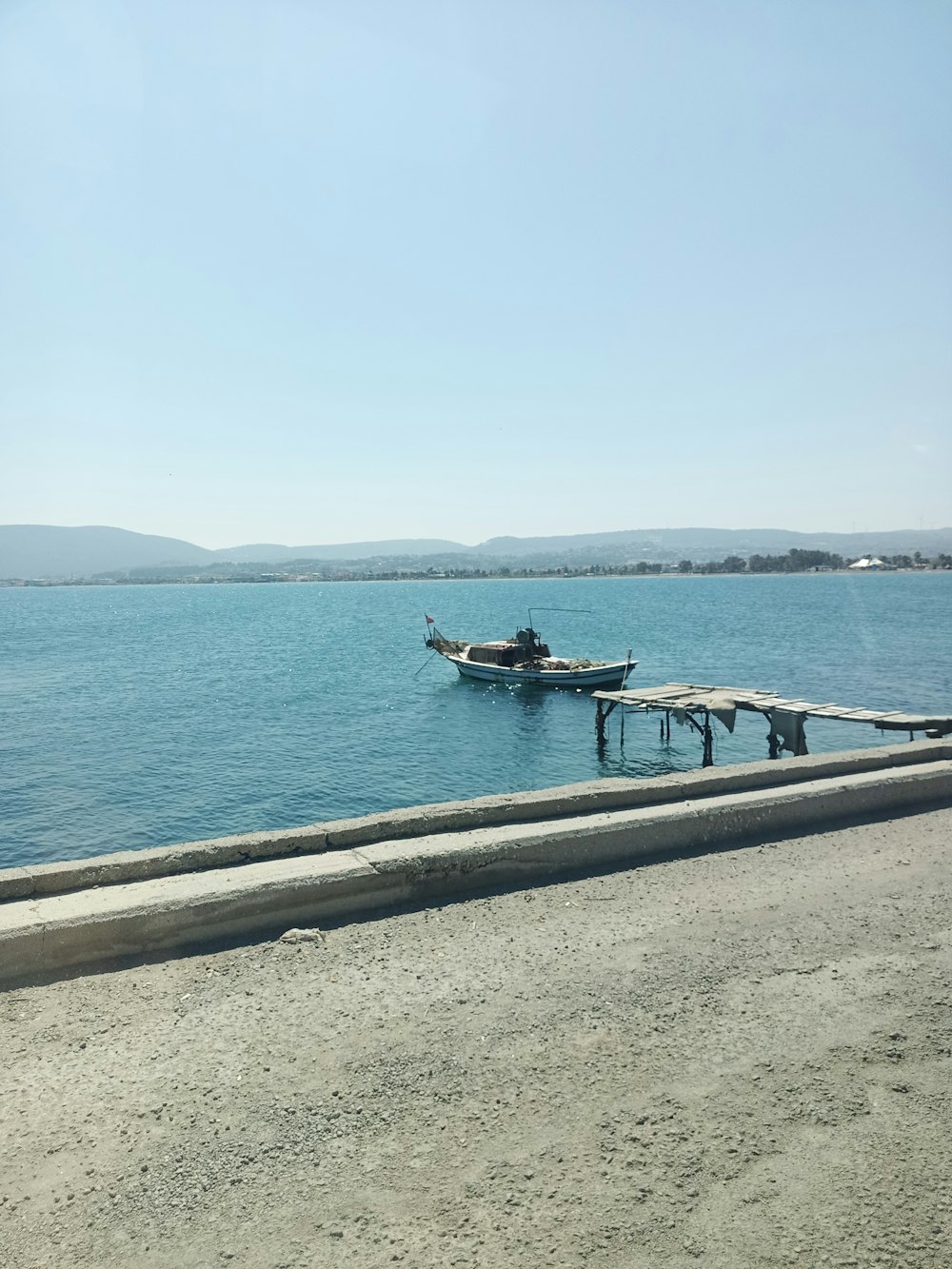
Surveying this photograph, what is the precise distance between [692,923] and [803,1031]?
1.44 m

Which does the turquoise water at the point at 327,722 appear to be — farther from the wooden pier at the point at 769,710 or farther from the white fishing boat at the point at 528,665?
the wooden pier at the point at 769,710

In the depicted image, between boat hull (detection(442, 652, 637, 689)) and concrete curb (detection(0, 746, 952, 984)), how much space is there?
1239 inches

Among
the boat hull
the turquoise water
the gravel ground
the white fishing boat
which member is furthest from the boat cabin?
the gravel ground

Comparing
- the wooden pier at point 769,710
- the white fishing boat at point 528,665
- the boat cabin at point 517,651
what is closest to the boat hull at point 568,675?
the white fishing boat at point 528,665

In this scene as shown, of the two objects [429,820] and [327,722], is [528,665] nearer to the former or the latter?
[327,722]

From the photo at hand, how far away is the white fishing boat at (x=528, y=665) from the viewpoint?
4244 centimetres

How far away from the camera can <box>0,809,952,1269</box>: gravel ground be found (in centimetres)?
347

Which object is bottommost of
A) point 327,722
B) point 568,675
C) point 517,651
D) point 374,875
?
point 327,722

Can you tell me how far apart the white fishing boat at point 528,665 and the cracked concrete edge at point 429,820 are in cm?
3042

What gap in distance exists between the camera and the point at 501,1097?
4285 millimetres

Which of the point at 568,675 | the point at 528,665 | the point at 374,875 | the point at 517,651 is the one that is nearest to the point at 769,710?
the point at 374,875

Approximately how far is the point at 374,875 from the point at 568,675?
36273mm

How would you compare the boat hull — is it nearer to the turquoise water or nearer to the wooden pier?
the turquoise water

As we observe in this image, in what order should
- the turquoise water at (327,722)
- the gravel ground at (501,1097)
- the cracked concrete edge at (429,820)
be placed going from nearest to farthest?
the gravel ground at (501,1097) → the cracked concrete edge at (429,820) → the turquoise water at (327,722)
